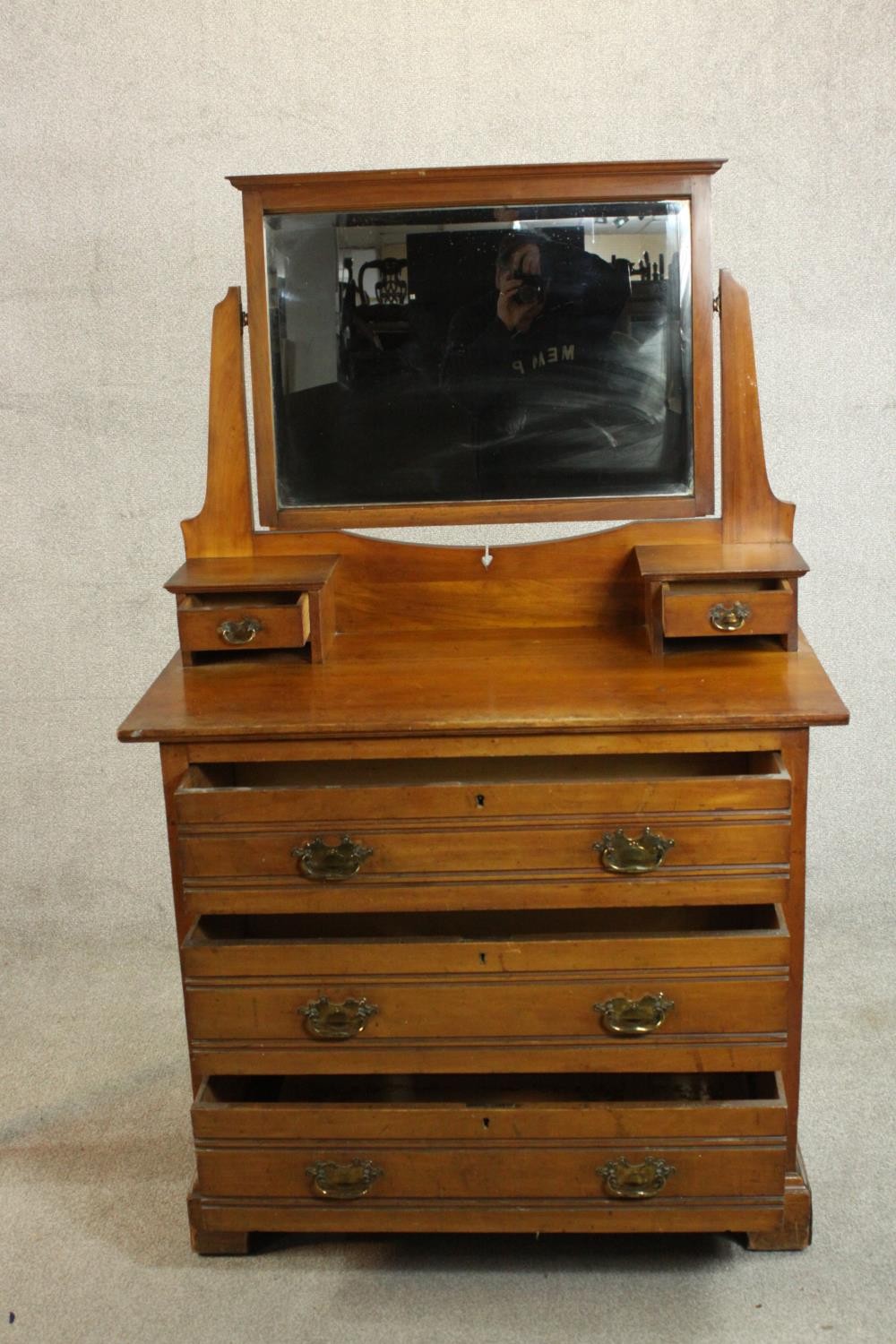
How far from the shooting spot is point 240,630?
2.42 m

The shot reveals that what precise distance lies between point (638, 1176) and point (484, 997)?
351 mm

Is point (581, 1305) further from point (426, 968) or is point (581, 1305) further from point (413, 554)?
point (413, 554)

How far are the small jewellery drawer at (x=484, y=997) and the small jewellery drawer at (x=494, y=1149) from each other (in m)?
0.07

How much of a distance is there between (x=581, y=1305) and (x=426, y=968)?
543 mm

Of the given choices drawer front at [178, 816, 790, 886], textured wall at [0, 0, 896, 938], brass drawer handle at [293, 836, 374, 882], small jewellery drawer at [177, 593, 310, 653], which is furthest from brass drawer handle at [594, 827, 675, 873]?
textured wall at [0, 0, 896, 938]

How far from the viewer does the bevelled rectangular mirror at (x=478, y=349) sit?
98.3 inches

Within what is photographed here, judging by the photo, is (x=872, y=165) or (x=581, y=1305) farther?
(x=872, y=165)

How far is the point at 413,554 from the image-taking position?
8.41 ft

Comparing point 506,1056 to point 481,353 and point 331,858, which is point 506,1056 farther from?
point 481,353

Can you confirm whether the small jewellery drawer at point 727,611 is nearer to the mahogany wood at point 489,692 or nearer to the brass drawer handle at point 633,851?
the mahogany wood at point 489,692

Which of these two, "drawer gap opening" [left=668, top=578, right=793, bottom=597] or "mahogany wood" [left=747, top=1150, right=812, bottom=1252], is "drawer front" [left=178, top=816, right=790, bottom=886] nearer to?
"drawer gap opening" [left=668, top=578, right=793, bottom=597]

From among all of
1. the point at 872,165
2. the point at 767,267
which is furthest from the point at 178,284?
the point at 872,165

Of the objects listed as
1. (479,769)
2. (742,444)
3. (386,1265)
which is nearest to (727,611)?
(742,444)

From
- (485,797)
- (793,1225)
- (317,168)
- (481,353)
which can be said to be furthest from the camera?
(317,168)
